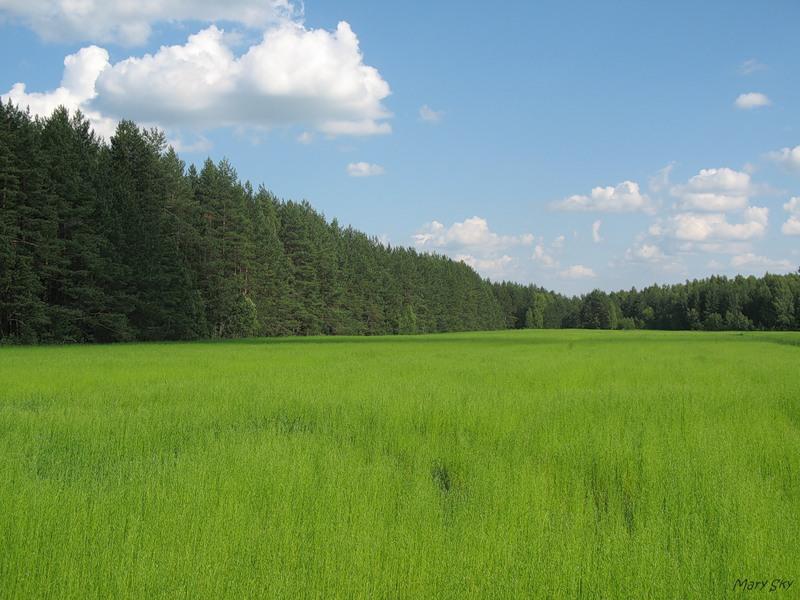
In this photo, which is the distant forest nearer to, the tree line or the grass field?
the tree line

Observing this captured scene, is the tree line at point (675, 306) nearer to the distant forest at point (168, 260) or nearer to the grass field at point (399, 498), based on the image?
the distant forest at point (168, 260)

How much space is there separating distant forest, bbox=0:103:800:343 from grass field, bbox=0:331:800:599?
2910cm

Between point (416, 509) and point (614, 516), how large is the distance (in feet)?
5.22

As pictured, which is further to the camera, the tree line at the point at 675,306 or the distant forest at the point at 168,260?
the tree line at the point at 675,306

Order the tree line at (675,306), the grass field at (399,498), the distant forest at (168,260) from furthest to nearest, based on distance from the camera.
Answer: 1. the tree line at (675,306)
2. the distant forest at (168,260)
3. the grass field at (399,498)

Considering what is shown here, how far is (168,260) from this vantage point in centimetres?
4241

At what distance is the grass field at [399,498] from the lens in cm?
306

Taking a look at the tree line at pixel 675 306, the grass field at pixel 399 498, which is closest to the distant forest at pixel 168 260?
the tree line at pixel 675 306

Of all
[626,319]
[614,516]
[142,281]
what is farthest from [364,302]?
[614,516]

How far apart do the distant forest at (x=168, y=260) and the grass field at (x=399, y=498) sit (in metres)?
29.1

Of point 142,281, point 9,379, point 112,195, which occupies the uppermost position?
point 112,195

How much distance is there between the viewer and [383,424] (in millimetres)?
7395

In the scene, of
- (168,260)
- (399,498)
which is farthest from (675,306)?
(399,498)

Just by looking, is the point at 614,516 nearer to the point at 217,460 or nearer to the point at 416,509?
the point at 416,509
